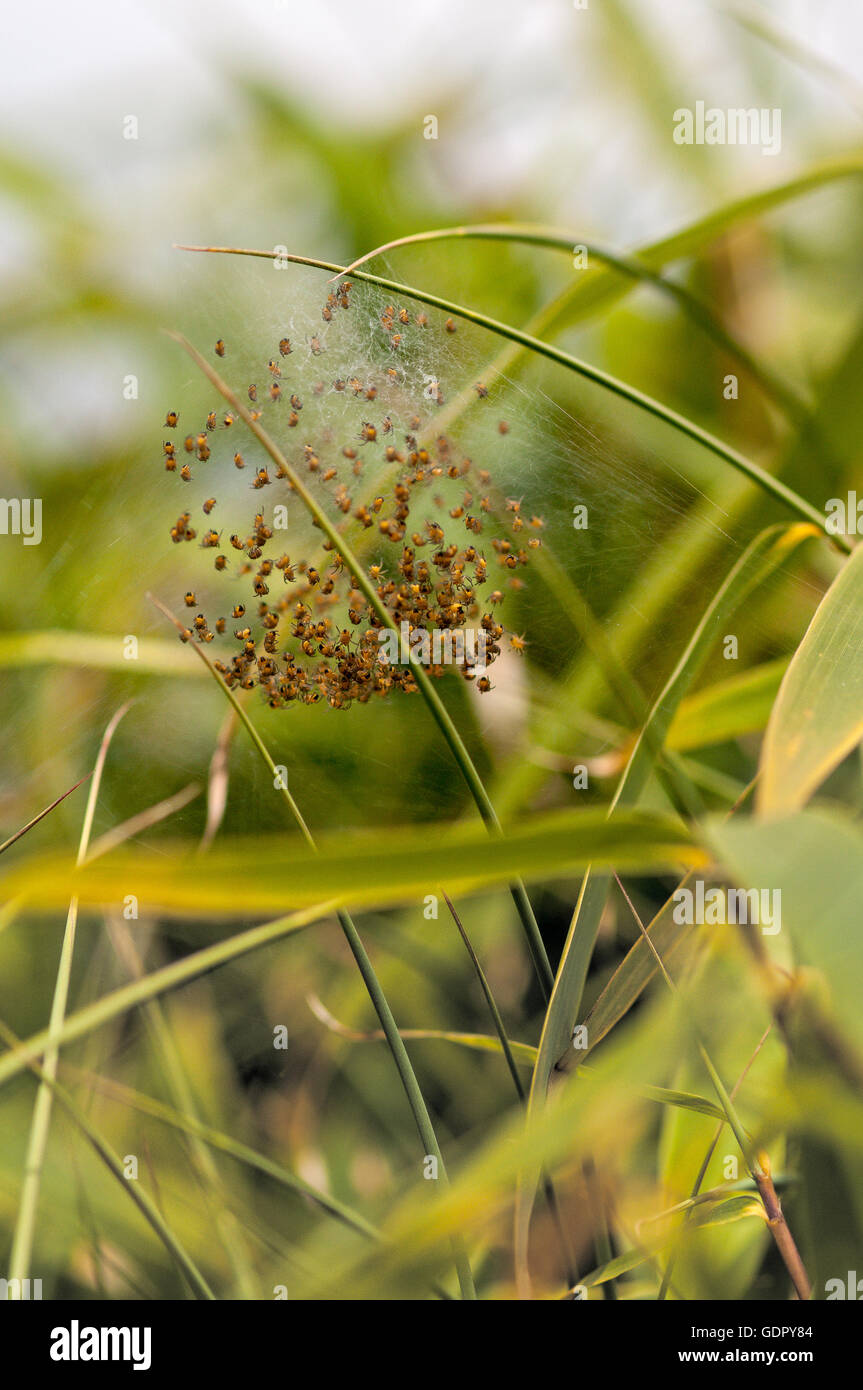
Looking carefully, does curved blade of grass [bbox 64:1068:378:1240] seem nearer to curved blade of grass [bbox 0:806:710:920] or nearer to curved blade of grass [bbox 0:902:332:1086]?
curved blade of grass [bbox 0:902:332:1086]

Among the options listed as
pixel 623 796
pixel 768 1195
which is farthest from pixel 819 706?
pixel 768 1195

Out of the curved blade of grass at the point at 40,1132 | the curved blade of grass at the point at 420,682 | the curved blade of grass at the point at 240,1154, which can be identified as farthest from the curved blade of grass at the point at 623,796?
the curved blade of grass at the point at 40,1132

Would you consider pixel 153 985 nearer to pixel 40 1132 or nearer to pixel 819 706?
pixel 40 1132

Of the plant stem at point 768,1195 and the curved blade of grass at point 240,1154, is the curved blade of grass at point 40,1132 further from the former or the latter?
the plant stem at point 768,1195
